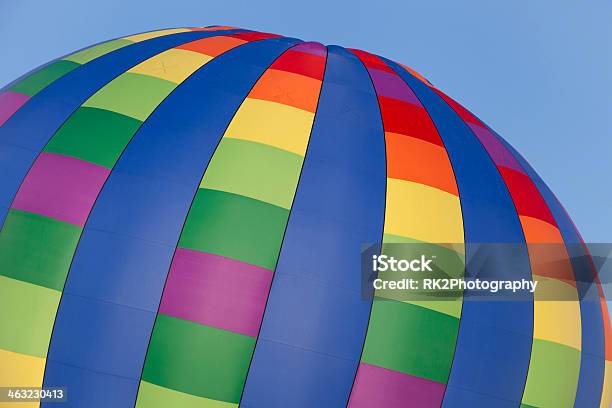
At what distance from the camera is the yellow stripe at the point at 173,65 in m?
7.44

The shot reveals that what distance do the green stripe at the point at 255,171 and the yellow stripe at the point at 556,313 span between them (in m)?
2.52

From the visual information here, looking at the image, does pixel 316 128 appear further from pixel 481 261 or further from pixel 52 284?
pixel 52 284

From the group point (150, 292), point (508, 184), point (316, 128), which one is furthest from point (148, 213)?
point (508, 184)

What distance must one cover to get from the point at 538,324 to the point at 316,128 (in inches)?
105

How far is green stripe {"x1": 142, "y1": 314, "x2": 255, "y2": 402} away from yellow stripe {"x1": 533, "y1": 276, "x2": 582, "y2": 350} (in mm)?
2724

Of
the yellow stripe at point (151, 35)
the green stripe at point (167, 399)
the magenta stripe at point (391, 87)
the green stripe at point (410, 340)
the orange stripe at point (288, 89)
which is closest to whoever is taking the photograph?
A: the green stripe at point (167, 399)

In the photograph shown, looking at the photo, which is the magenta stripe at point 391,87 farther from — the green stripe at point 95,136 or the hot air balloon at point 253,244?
the green stripe at point 95,136

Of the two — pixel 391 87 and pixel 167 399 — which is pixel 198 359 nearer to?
pixel 167 399

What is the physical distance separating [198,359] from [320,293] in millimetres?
1071

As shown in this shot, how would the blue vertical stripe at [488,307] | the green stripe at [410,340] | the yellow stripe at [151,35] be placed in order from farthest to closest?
the yellow stripe at [151,35], the blue vertical stripe at [488,307], the green stripe at [410,340]

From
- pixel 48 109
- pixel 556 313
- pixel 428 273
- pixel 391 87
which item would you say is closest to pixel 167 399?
pixel 428 273

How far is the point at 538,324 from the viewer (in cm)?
698

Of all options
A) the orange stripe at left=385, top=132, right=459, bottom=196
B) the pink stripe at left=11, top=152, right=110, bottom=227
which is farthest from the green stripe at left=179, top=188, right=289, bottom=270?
the orange stripe at left=385, top=132, right=459, bottom=196

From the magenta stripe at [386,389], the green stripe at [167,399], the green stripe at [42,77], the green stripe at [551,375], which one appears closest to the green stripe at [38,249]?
the green stripe at [167,399]
